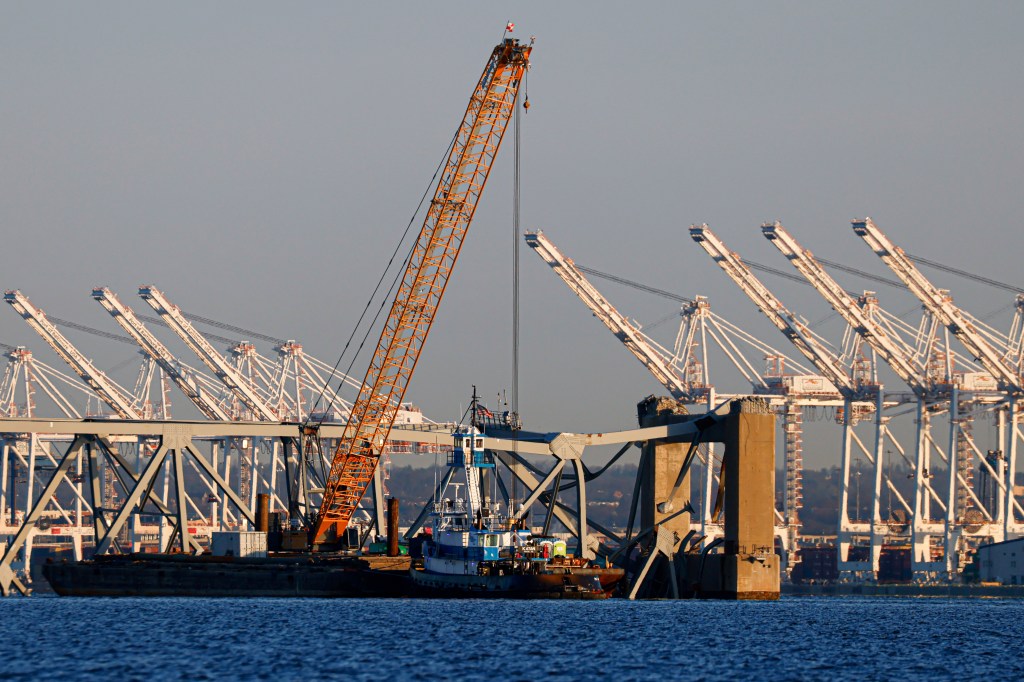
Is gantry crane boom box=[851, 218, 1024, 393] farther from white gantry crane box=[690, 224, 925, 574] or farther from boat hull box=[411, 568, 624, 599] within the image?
boat hull box=[411, 568, 624, 599]

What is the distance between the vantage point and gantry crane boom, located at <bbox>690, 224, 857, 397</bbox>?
188 metres

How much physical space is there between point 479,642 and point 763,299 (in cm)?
11310

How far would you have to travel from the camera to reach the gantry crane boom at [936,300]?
17600cm

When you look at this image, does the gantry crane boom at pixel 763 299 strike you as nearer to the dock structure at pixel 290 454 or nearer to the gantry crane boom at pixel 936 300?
the gantry crane boom at pixel 936 300

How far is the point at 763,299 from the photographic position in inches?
7416

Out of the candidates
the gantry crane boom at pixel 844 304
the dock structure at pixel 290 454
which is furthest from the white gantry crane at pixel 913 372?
the dock structure at pixel 290 454

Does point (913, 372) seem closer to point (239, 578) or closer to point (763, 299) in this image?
point (763, 299)

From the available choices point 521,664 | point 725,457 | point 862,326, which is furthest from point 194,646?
point 862,326

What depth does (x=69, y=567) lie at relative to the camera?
123 meters

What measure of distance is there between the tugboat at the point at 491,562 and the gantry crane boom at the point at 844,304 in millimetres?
72959

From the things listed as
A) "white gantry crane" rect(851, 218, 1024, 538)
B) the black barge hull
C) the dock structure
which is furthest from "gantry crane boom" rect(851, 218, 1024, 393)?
the black barge hull

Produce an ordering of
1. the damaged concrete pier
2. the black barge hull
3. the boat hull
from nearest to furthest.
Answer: the boat hull, the black barge hull, the damaged concrete pier

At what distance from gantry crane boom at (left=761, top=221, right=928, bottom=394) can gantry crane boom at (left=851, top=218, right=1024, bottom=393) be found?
7.82 meters

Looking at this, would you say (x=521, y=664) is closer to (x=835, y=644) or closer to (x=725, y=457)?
(x=835, y=644)
